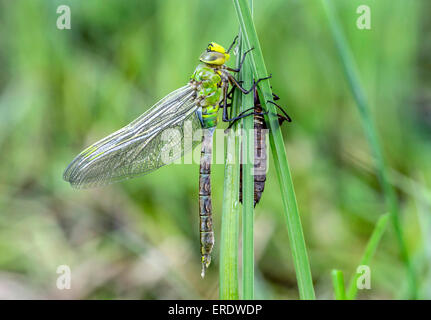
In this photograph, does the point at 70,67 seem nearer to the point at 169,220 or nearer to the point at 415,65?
the point at 169,220

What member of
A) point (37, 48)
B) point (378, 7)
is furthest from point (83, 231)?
point (378, 7)

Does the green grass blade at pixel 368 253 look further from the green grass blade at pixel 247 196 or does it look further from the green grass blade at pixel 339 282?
the green grass blade at pixel 247 196

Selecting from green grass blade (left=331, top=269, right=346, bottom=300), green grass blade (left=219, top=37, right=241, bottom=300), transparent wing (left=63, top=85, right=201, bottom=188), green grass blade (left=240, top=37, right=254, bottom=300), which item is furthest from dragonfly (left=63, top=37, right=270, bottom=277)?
green grass blade (left=331, top=269, right=346, bottom=300)

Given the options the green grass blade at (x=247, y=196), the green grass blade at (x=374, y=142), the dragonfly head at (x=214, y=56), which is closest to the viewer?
the green grass blade at (x=247, y=196)

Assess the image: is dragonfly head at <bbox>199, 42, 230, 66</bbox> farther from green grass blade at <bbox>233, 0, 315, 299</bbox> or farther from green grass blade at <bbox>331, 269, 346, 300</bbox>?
green grass blade at <bbox>331, 269, 346, 300</bbox>

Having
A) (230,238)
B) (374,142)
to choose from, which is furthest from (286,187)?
(374,142)

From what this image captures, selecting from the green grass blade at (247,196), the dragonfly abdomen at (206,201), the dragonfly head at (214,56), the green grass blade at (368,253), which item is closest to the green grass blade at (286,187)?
the green grass blade at (247,196)

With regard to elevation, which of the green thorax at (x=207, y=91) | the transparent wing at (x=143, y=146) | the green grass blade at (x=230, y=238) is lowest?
the green grass blade at (x=230, y=238)
